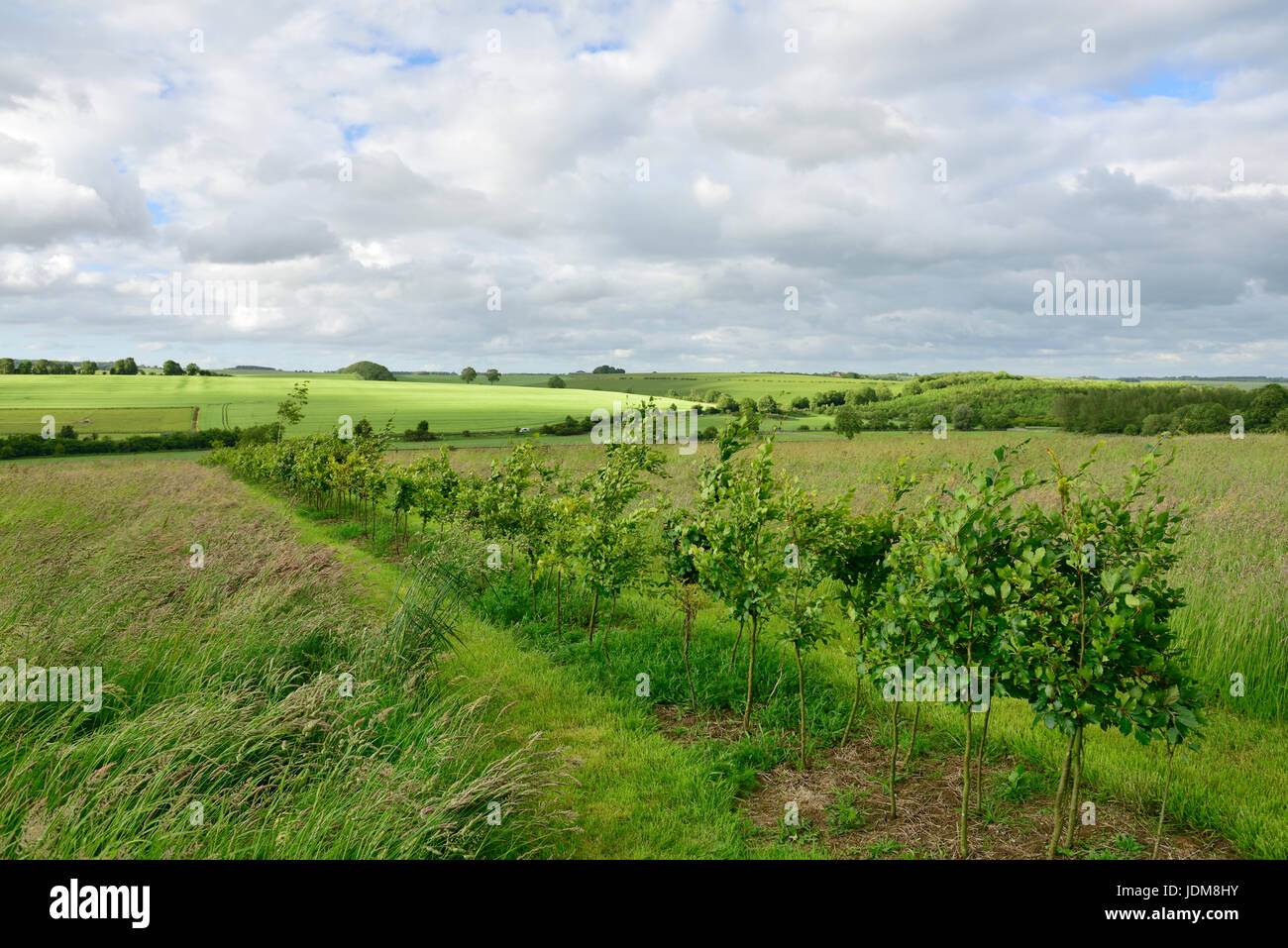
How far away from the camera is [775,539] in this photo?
21.2ft

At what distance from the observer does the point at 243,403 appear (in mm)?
65062

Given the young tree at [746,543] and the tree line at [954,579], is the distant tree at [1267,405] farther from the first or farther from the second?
the young tree at [746,543]

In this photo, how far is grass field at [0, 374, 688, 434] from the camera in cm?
→ 5672

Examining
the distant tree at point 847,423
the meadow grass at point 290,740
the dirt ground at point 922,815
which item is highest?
the distant tree at point 847,423

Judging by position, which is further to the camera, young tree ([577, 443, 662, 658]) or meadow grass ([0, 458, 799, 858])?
young tree ([577, 443, 662, 658])

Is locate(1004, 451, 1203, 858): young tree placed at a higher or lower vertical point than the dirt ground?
higher

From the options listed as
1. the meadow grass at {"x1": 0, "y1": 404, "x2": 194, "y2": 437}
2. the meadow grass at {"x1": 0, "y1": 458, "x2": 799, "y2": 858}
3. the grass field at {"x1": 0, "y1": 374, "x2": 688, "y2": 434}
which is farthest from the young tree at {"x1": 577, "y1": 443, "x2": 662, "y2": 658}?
the meadow grass at {"x1": 0, "y1": 404, "x2": 194, "y2": 437}

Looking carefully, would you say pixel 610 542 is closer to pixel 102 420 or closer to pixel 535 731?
pixel 535 731

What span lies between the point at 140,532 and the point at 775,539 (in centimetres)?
984

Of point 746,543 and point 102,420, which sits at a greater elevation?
point 102,420

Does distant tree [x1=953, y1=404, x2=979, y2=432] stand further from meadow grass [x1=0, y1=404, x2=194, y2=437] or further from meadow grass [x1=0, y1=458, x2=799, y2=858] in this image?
meadow grass [x1=0, y1=404, x2=194, y2=437]

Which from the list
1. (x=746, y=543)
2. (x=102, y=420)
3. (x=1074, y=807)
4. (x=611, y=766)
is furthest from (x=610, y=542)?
(x=102, y=420)

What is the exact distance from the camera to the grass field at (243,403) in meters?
56.7

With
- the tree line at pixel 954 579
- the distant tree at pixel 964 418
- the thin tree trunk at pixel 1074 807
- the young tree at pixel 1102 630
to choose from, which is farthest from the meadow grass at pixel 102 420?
the distant tree at pixel 964 418
